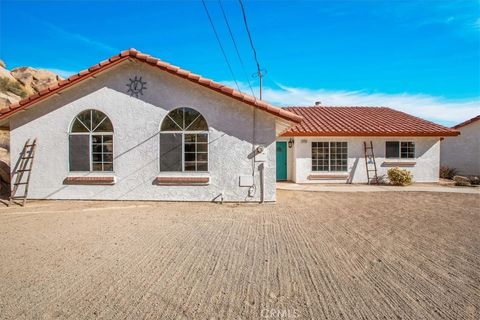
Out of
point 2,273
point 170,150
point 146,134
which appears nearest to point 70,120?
point 146,134

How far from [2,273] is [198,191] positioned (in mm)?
5404

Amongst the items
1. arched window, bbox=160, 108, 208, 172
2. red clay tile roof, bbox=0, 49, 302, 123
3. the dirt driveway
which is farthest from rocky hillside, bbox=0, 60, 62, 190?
arched window, bbox=160, 108, 208, 172

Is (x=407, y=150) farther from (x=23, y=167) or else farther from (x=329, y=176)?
(x=23, y=167)

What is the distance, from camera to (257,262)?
3994 mm

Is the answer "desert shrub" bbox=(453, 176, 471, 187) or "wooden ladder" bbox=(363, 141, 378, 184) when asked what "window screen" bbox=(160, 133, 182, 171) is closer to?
"wooden ladder" bbox=(363, 141, 378, 184)

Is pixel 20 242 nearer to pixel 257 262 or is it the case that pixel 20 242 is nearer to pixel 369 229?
pixel 257 262

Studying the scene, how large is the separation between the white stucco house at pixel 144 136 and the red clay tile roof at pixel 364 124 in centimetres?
398

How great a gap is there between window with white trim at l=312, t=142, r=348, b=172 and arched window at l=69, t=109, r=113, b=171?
10.00 m

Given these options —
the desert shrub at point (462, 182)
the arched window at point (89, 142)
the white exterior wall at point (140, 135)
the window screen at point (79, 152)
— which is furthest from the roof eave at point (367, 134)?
the window screen at point (79, 152)

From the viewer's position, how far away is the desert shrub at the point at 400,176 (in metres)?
12.8

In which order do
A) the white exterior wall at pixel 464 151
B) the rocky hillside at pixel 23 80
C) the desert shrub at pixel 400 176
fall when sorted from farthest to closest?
1. the rocky hillside at pixel 23 80
2. the white exterior wall at pixel 464 151
3. the desert shrub at pixel 400 176

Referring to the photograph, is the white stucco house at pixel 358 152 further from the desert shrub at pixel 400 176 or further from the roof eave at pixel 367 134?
the desert shrub at pixel 400 176

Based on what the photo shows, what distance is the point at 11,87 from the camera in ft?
73.7

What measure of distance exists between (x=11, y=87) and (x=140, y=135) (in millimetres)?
22713
